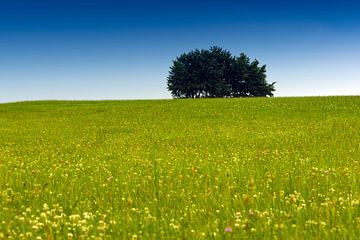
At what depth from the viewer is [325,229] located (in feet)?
19.5

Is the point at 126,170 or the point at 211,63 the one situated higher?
the point at 211,63

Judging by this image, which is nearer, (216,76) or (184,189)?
(184,189)

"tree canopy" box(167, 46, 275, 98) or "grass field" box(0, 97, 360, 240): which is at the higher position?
"tree canopy" box(167, 46, 275, 98)

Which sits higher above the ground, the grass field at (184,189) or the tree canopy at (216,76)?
the tree canopy at (216,76)

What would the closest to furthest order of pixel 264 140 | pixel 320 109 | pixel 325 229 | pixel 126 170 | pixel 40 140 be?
pixel 325 229 < pixel 126 170 < pixel 264 140 < pixel 40 140 < pixel 320 109

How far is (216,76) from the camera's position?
110 meters

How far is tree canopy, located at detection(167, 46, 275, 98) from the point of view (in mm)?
109562

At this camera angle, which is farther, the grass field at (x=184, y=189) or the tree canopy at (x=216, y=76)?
the tree canopy at (x=216, y=76)

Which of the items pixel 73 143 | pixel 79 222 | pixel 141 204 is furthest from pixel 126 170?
pixel 73 143

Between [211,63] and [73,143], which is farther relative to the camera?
[211,63]

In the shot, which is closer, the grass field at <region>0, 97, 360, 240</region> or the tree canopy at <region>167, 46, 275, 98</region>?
the grass field at <region>0, 97, 360, 240</region>

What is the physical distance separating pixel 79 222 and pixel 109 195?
2271mm

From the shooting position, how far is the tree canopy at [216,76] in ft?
359

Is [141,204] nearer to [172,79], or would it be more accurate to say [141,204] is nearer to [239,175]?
[239,175]
